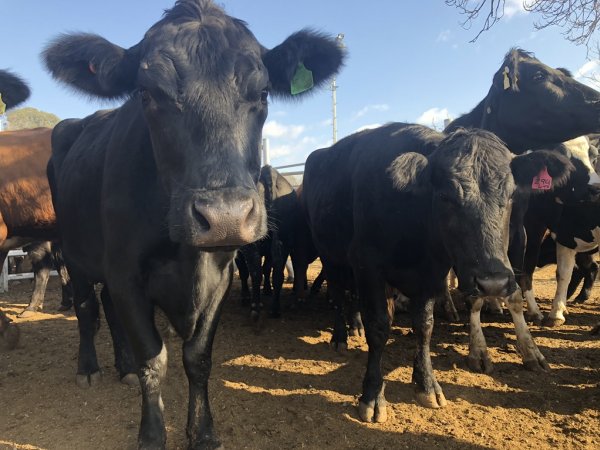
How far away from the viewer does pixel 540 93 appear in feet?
17.1

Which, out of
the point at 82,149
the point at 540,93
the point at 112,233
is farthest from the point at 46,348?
the point at 540,93

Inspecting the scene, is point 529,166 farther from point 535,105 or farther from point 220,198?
point 535,105

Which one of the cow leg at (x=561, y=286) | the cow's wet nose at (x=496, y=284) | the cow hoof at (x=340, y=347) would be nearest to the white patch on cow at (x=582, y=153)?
the cow leg at (x=561, y=286)

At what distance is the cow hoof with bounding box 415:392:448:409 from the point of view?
3.29 m

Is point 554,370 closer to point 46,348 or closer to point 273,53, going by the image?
point 273,53

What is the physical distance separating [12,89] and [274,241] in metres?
4.10

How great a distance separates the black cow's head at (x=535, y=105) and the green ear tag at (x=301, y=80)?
3343 millimetres

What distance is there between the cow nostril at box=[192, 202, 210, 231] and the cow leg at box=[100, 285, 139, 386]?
2436 millimetres

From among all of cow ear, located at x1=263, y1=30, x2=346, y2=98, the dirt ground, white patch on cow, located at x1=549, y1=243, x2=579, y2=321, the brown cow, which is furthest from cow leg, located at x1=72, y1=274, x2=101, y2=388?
white patch on cow, located at x1=549, y1=243, x2=579, y2=321

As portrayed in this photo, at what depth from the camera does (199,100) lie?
2039 mm

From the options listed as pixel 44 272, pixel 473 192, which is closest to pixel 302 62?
pixel 473 192

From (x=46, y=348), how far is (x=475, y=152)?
15.3 feet

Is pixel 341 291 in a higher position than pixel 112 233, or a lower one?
lower

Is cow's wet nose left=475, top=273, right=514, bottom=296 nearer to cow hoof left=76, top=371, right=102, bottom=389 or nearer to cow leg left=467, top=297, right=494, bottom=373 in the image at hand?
cow leg left=467, top=297, right=494, bottom=373
